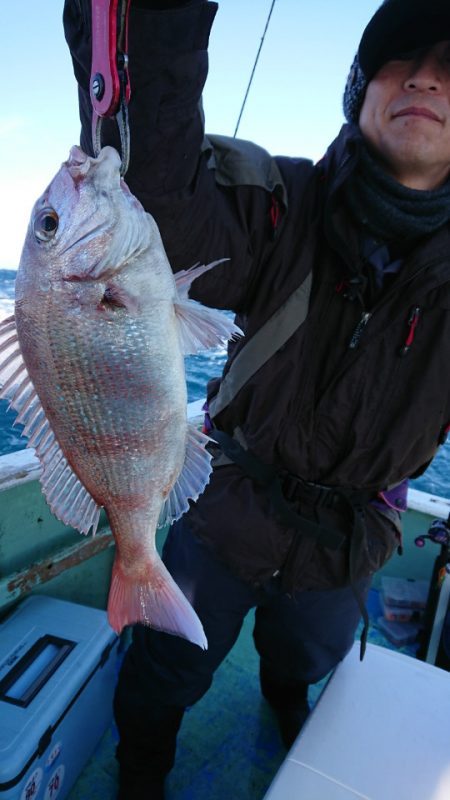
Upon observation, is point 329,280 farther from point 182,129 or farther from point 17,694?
point 17,694

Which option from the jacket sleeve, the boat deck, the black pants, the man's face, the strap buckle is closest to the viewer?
the strap buckle

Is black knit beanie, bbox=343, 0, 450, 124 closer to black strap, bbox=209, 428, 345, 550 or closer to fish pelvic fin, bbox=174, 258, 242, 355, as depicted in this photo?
fish pelvic fin, bbox=174, 258, 242, 355

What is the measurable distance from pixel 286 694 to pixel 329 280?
7.21 feet

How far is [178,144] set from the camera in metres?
1.29

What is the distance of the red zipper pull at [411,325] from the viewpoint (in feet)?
5.82

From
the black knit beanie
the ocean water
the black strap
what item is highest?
the black knit beanie

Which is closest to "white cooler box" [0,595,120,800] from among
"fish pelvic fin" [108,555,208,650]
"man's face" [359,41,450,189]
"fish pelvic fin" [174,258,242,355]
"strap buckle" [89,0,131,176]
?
"fish pelvic fin" [108,555,208,650]

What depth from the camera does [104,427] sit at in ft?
4.41

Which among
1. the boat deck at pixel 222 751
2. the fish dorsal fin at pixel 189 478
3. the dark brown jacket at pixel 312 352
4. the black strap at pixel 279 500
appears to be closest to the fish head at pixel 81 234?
the dark brown jacket at pixel 312 352

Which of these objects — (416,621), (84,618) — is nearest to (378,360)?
(84,618)

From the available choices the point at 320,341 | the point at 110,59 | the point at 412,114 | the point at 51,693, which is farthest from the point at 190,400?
the point at 110,59

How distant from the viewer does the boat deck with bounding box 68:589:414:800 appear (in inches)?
95.8

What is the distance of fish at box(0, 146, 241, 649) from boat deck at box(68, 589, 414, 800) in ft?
5.18

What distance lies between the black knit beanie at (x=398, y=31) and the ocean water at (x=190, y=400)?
1.47 metres
